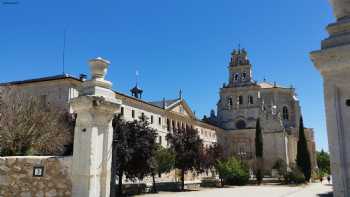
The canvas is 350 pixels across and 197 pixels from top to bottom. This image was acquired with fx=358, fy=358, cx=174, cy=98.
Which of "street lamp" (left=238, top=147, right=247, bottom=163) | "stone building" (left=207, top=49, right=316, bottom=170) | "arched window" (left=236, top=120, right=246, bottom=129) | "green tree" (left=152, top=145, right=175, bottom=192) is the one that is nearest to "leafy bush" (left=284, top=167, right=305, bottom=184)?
"stone building" (left=207, top=49, right=316, bottom=170)

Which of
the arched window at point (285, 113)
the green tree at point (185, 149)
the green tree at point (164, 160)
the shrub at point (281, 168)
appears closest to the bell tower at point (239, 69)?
the arched window at point (285, 113)

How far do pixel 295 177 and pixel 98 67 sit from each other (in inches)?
1707

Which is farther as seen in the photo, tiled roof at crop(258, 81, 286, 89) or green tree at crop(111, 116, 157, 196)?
tiled roof at crop(258, 81, 286, 89)

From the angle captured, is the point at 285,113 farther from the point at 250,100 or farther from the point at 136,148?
the point at 136,148

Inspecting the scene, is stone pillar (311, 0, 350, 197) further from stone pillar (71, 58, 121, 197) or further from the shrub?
the shrub

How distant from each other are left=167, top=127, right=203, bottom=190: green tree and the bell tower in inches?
1378

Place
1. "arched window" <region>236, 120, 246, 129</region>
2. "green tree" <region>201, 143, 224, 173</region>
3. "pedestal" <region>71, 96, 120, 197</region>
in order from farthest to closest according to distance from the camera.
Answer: "arched window" <region>236, 120, 246, 129</region>, "green tree" <region>201, 143, 224, 173</region>, "pedestal" <region>71, 96, 120, 197</region>

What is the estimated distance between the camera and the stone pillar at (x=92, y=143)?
22.4 ft

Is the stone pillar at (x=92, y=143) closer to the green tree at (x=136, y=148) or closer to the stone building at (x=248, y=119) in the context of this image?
the green tree at (x=136, y=148)

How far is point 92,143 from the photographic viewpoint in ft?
22.5

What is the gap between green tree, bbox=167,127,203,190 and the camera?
35969mm

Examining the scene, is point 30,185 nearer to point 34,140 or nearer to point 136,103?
point 34,140

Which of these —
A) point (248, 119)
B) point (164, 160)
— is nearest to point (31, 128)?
point (164, 160)

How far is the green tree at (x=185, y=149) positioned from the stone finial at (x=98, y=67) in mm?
28592
